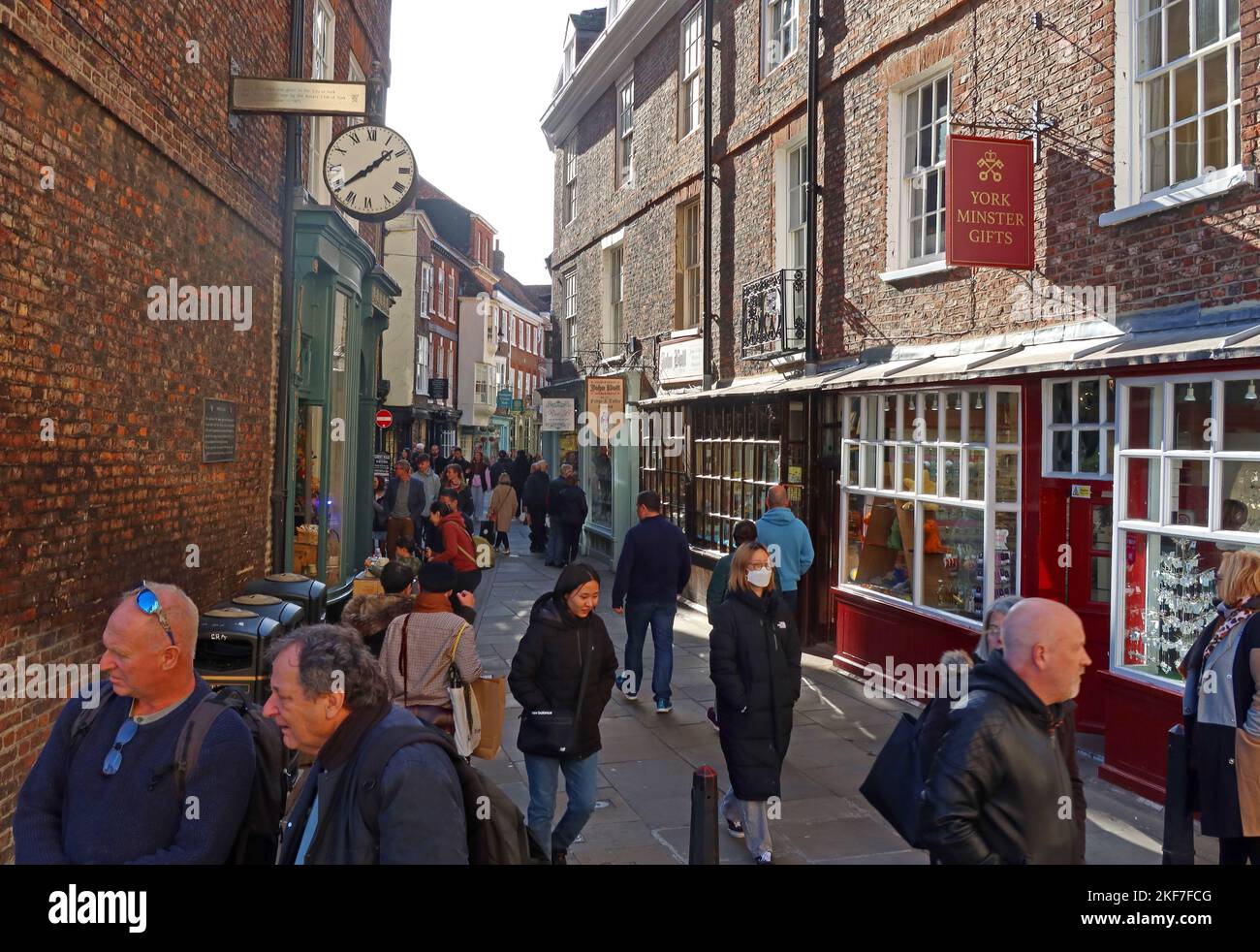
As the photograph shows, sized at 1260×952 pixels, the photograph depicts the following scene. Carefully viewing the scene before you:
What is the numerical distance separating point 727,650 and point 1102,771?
3152mm

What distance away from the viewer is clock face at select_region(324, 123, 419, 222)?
1082 centimetres

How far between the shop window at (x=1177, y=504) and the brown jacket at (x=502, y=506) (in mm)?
14402

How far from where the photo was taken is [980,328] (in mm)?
9008

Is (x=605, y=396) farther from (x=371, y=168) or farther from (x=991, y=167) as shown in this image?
(x=991, y=167)

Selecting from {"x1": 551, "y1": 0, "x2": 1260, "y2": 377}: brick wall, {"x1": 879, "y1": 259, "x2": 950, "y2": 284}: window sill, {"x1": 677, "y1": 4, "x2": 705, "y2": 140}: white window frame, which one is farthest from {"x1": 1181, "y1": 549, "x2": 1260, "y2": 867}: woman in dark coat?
{"x1": 677, "y1": 4, "x2": 705, "y2": 140}: white window frame

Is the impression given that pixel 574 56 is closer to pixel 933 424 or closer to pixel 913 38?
pixel 913 38

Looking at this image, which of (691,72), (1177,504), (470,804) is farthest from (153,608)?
(691,72)

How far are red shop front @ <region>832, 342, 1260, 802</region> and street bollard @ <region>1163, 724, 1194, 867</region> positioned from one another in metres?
1.49

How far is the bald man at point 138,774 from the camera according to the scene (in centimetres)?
297

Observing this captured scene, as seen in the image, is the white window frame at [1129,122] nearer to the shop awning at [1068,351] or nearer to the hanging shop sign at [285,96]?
the shop awning at [1068,351]

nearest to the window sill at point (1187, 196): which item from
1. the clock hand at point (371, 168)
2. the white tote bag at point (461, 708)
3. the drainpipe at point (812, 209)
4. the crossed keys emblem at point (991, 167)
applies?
the crossed keys emblem at point (991, 167)

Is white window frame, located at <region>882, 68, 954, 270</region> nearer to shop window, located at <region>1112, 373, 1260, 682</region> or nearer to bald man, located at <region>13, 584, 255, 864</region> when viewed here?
shop window, located at <region>1112, 373, 1260, 682</region>

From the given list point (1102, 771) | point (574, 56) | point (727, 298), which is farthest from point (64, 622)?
point (574, 56)

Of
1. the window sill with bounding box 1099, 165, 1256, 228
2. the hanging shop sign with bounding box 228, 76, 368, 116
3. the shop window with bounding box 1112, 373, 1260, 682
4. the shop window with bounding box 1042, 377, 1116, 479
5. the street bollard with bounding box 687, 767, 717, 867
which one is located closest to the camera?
the street bollard with bounding box 687, 767, 717, 867
